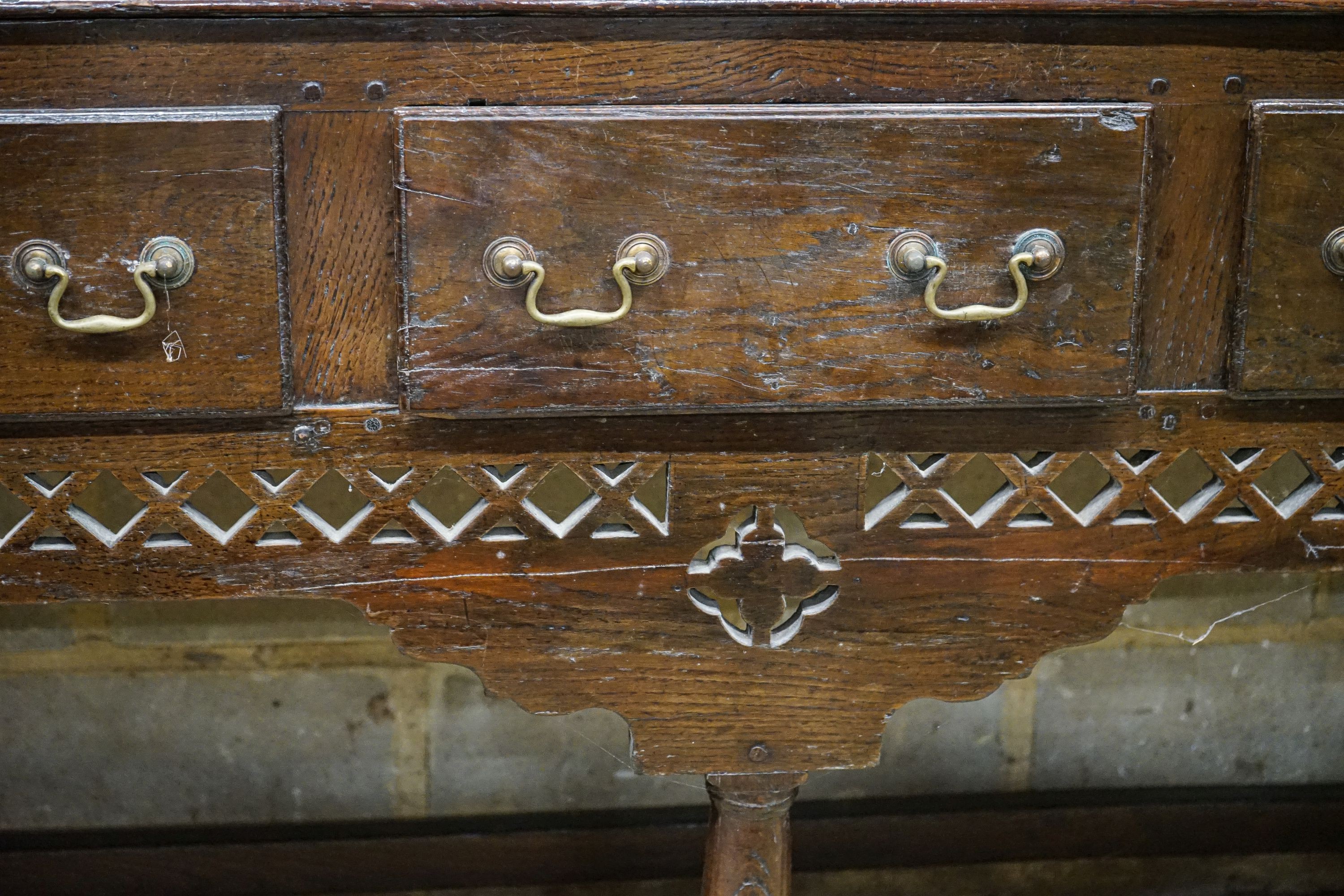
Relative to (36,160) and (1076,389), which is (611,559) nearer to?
(1076,389)

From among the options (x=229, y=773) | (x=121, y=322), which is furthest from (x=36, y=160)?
(x=229, y=773)

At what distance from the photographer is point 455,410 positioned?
2.73ft

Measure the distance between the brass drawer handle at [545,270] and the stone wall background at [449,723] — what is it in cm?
79

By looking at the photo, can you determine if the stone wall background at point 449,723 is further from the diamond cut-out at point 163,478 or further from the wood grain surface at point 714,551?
the wood grain surface at point 714,551

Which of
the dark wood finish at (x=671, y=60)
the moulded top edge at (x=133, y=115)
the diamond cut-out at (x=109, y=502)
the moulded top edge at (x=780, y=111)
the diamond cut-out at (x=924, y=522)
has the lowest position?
the diamond cut-out at (x=924, y=522)

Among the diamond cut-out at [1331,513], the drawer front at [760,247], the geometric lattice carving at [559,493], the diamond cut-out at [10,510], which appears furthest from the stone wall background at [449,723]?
the drawer front at [760,247]

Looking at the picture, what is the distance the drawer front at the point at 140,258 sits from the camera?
775mm

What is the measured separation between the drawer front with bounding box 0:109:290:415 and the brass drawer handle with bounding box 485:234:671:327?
0.15 metres

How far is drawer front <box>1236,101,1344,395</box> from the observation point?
83 cm

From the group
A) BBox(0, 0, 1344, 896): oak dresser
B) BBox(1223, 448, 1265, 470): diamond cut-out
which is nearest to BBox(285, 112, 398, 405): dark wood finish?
BBox(0, 0, 1344, 896): oak dresser

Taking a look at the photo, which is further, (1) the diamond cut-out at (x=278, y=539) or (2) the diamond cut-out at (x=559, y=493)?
(2) the diamond cut-out at (x=559, y=493)

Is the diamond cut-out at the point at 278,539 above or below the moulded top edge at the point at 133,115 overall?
below

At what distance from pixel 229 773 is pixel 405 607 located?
760 millimetres

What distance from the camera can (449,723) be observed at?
60.3 inches
